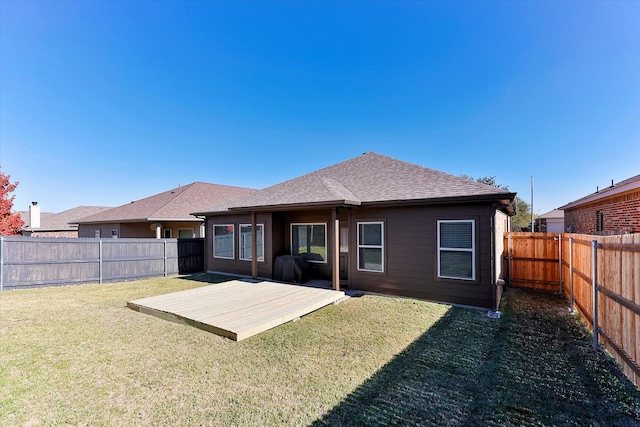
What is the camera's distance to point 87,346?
13.2ft

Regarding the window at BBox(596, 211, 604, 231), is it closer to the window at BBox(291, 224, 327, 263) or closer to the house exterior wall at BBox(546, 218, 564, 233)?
the window at BBox(291, 224, 327, 263)

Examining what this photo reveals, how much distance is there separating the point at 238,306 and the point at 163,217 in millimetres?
10101

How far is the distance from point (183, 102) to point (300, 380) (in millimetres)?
14281

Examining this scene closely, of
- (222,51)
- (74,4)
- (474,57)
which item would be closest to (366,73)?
(474,57)

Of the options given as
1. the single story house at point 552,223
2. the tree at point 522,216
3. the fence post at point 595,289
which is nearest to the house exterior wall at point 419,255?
the fence post at point 595,289

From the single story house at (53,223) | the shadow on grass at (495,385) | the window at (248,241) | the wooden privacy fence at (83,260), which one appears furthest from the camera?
the single story house at (53,223)

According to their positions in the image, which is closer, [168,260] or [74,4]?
[74,4]

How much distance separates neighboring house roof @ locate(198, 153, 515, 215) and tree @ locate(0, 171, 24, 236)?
1680 cm

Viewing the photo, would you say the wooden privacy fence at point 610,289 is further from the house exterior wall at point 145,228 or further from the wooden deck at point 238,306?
the house exterior wall at point 145,228

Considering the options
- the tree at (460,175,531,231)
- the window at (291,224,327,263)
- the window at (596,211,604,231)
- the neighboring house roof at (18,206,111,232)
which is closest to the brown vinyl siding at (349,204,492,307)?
the window at (291,224,327,263)

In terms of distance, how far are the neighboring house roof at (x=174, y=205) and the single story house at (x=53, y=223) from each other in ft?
14.9

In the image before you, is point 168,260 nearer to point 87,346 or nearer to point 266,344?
point 87,346

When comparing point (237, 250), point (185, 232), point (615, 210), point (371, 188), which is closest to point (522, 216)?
point (615, 210)

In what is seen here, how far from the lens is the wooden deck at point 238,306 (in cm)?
454
